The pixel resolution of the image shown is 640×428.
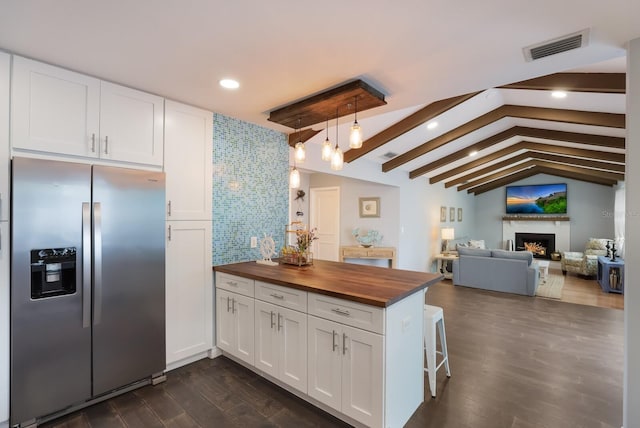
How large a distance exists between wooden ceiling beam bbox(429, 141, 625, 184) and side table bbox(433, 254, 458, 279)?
198 centimetres

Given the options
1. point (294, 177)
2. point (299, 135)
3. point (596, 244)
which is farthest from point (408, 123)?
point (596, 244)

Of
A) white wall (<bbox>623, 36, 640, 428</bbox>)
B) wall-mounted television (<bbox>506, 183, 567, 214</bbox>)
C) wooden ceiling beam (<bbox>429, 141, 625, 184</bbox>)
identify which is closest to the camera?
white wall (<bbox>623, 36, 640, 428</bbox>)

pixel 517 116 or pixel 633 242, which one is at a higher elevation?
pixel 517 116

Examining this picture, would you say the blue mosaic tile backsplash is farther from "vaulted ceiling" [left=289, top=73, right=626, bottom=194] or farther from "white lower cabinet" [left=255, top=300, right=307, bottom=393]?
"white lower cabinet" [left=255, top=300, right=307, bottom=393]

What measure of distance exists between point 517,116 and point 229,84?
4.12 m

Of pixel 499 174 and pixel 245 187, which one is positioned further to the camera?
pixel 499 174

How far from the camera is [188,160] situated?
273 centimetres

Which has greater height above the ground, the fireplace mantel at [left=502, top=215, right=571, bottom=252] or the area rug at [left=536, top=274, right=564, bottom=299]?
the fireplace mantel at [left=502, top=215, right=571, bottom=252]


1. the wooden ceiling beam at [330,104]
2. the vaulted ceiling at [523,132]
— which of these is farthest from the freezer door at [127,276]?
the vaulted ceiling at [523,132]

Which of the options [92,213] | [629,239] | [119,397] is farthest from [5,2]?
[629,239]

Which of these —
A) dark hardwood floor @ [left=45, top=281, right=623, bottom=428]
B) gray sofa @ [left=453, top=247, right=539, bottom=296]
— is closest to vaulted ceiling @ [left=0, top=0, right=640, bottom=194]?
dark hardwood floor @ [left=45, top=281, right=623, bottom=428]

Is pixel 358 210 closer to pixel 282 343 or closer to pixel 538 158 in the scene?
pixel 282 343

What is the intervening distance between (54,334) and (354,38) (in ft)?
8.81

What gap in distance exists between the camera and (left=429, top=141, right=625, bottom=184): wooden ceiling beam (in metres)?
5.28
